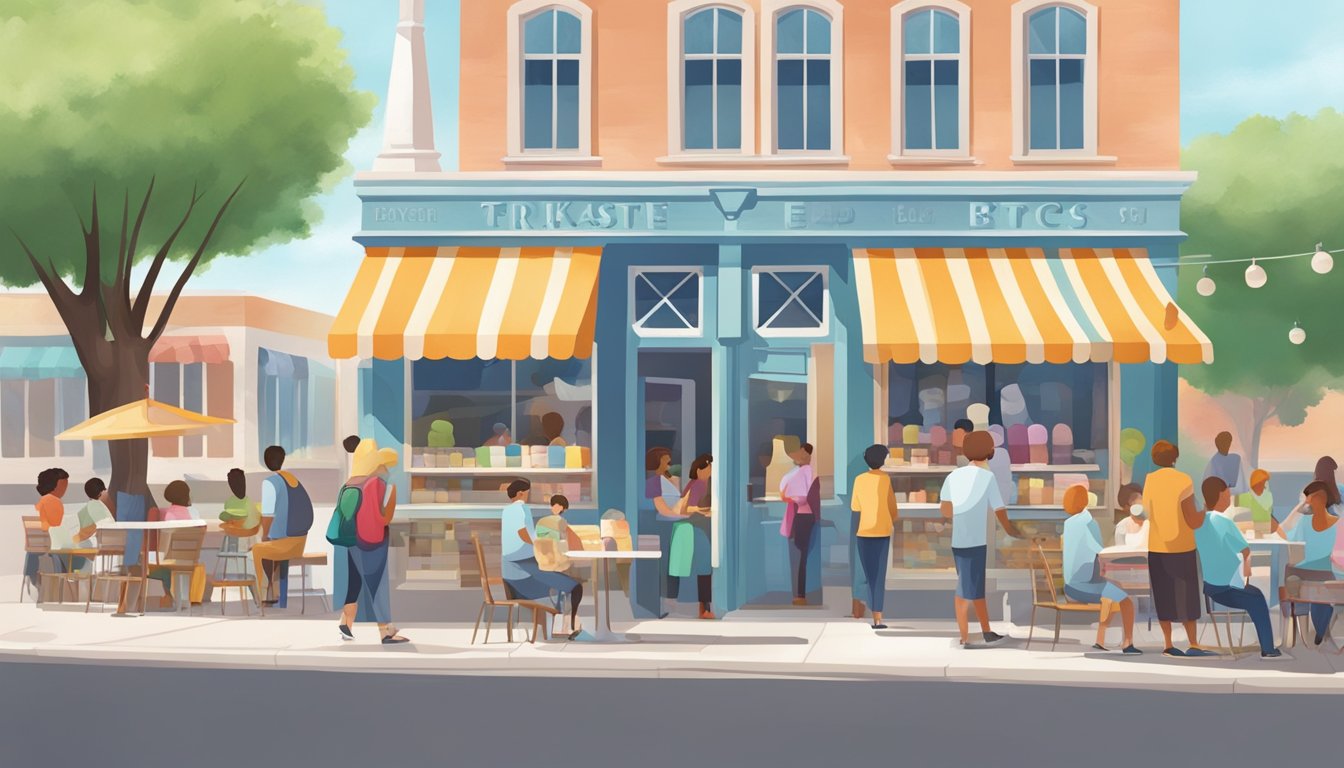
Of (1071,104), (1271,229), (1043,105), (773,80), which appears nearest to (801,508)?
(773,80)

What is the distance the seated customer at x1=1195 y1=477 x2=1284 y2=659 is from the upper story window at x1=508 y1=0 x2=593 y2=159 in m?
8.55

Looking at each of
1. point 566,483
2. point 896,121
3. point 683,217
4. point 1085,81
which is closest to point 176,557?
point 566,483

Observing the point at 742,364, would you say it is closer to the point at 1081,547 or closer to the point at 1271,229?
the point at 1081,547

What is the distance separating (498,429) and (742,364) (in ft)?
9.60

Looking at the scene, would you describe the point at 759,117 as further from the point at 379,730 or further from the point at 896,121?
the point at 379,730

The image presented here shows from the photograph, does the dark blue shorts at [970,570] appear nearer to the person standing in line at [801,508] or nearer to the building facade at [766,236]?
the person standing in line at [801,508]

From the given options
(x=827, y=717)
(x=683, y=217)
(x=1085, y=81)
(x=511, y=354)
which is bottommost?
(x=827, y=717)

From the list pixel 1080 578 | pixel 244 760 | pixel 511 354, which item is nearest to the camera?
pixel 244 760

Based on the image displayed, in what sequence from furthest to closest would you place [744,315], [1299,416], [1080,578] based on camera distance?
1. [1299,416]
2. [744,315]
3. [1080,578]

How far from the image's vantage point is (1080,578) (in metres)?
16.2

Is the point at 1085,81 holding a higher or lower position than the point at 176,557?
higher

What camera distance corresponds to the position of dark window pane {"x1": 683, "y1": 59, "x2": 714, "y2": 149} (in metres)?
20.4

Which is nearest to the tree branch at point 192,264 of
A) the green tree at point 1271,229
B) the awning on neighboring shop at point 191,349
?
the awning on neighboring shop at point 191,349

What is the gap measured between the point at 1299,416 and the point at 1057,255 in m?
50.6
